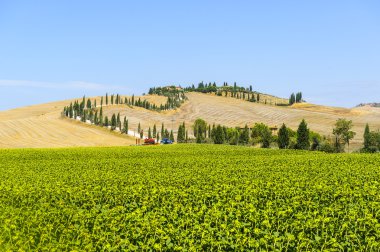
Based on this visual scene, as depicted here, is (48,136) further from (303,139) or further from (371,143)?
(371,143)

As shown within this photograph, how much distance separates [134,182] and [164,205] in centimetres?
900

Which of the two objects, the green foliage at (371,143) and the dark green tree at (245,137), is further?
the dark green tree at (245,137)

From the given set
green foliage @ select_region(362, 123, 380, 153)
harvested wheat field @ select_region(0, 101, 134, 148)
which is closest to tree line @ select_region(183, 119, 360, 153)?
green foliage @ select_region(362, 123, 380, 153)

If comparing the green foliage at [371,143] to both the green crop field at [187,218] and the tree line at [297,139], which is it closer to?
the tree line at [297,139]

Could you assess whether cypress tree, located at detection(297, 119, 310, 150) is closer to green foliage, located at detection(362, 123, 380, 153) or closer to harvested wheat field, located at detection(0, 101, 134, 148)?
green foliage, located at detection(362, 123, 380, 153)

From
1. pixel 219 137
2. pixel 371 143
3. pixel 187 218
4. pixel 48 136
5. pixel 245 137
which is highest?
pixel 187 218

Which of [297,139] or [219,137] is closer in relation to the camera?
[297,139]

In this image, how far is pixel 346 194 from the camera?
22.5 metres

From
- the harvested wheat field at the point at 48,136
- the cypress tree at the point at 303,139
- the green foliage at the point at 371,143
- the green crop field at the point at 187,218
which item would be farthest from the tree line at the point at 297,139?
the green crop field at the point at 187,218

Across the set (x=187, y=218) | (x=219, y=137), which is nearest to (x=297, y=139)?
(x=219, y=137)

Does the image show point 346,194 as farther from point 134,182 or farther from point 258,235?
point 134,182

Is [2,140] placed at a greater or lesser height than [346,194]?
lesser

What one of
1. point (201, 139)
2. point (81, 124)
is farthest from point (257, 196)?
point (81, 124)

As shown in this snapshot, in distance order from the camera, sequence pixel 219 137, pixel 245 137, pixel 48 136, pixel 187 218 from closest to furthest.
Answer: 1. pixel 187 218
2. pixel 219 137
3. pixel 245 137
4. pixel 48 136
